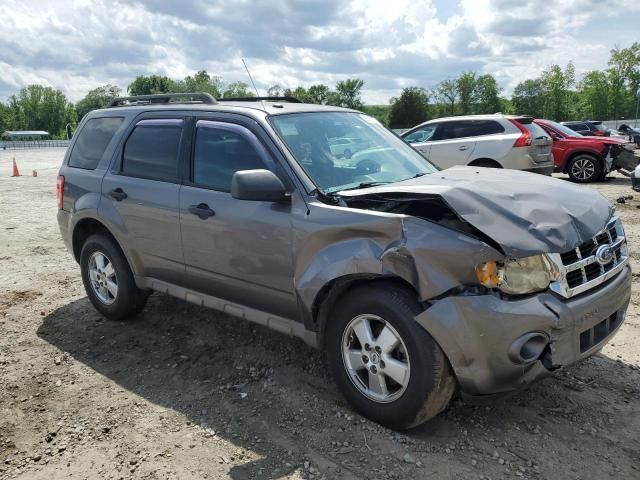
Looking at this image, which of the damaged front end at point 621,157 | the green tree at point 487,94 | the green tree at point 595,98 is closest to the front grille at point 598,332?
the damaged front end at point 621,157

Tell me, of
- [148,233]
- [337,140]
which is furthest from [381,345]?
[148,233]

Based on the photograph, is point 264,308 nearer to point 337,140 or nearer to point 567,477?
point 337,140

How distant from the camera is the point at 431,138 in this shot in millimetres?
12250

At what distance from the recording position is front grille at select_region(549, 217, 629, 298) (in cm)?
292

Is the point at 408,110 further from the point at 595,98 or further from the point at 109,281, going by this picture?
the point at 109,281

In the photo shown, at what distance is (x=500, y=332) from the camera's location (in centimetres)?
279

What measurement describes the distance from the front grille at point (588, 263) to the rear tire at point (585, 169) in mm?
11470

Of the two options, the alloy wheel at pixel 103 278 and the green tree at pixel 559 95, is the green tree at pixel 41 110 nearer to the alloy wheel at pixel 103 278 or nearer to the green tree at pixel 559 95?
the green tree at pixel 559 95

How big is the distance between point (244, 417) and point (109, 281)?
2.29m

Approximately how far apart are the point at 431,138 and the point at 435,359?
32.5 feet

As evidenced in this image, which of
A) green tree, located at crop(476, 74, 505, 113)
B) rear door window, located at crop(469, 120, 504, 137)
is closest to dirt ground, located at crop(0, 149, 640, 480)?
rear door window, located at crop(469, 120, 504, 137)

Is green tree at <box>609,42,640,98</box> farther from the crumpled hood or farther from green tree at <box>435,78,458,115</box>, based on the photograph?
the crumpled hood

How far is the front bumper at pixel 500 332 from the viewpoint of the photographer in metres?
2.79

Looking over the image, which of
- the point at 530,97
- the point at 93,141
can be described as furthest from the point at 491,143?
the point at 530,97
